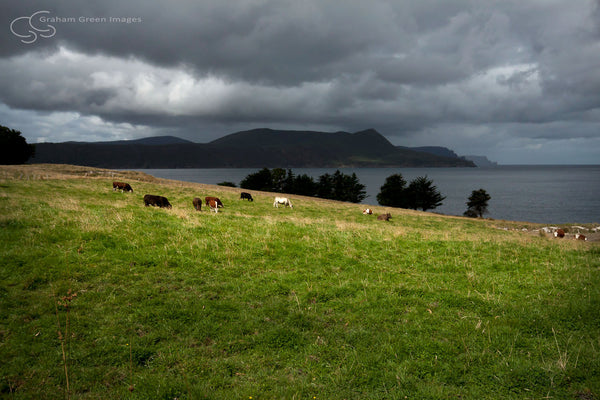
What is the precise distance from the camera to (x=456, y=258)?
39.0 feet

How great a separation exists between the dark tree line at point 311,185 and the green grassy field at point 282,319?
92.5 meters

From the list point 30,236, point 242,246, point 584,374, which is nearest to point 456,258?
point 584,374

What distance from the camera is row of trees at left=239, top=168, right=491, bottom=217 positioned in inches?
3553

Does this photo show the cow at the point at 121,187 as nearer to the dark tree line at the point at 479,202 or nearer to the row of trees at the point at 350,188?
the row of trees at the point at 350,188

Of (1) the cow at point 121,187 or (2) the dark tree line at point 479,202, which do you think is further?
(2) the dark tree line at point 479,202

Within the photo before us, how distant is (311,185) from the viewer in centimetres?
10850

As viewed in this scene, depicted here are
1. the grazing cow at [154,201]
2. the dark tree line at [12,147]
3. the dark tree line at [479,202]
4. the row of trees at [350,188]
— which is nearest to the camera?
the grazing cow at [154,201]

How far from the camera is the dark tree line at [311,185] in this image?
105 metres

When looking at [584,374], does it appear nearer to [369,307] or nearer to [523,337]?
[523,337]

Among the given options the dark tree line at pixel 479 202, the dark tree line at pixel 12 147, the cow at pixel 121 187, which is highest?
the dark tree line at pixel 12 147

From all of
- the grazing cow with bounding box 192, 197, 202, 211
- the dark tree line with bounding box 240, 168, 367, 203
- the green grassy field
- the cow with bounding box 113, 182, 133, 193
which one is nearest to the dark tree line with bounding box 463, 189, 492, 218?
the dark tree line with bounding box 240, 168, 367, 203

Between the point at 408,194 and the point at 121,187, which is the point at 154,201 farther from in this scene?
the point at 408,194

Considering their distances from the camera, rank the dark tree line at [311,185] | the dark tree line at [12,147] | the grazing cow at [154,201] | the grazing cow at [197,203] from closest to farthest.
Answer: the grazing cow at [154,201] → the grazing cow at [197,203] → the dark tree line at [12,147] → the dark tree line at [311,185]

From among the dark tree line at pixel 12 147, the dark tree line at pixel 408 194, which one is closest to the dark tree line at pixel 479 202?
the dark tree line at pixel 408 194
